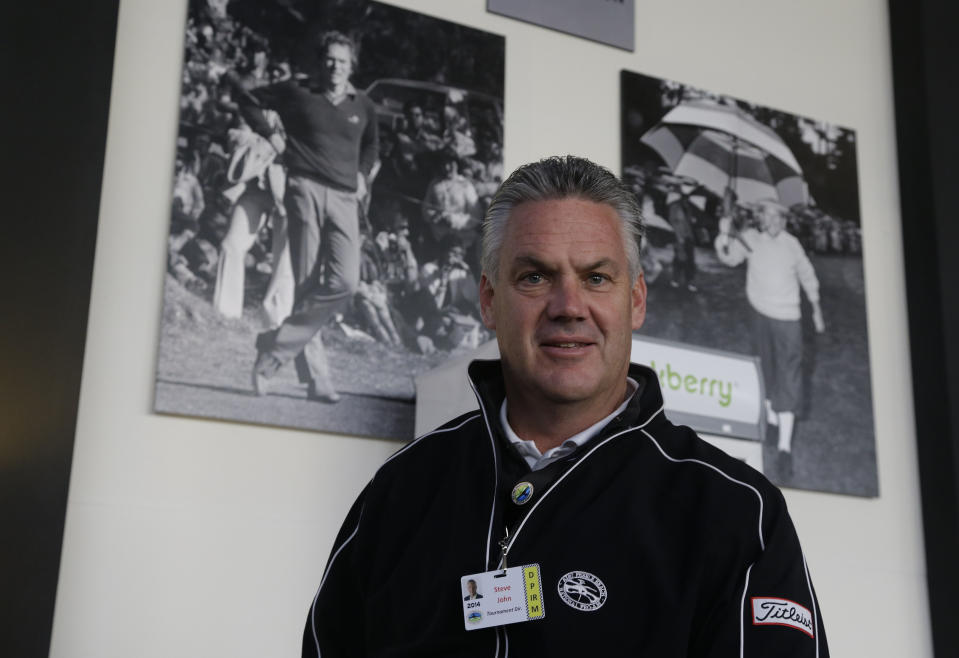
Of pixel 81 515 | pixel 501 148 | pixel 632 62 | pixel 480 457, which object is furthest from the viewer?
pixel 632 62

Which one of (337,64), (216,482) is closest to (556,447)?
(216,482)

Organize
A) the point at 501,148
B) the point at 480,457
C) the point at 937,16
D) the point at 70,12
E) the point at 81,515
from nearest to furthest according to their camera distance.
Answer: the point at 480,457 → the point at 81,515 → the point at 70,12 → the point at 501,148 → the point at 937,16

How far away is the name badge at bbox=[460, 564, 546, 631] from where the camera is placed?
56.4 inches

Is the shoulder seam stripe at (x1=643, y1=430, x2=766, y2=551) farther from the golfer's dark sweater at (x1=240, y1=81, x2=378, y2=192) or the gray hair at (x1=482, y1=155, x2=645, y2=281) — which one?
the golfer's dark sweater at (x1=240, y1=81, x2=378, y2=192)

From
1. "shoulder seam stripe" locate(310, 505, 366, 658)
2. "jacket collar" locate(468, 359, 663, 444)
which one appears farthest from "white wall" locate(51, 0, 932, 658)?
"jacket collar" locate(468, 359, 663, 444)

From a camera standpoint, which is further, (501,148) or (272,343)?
(501,148)

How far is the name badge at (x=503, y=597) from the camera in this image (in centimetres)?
143

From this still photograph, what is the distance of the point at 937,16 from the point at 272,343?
2901 mm

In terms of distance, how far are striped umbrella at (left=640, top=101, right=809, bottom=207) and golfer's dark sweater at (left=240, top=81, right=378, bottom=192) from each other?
1011 mm

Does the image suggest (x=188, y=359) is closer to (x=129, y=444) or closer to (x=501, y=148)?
(x=129, y=444)

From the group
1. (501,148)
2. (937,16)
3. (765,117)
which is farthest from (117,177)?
(937,16)

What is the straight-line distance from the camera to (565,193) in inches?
67.6

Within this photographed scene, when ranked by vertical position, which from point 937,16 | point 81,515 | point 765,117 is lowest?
point 81,515

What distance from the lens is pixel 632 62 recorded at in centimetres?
382
